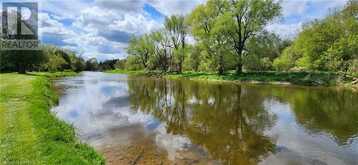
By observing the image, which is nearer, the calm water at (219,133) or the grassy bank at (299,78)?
the calm water at (219,133)

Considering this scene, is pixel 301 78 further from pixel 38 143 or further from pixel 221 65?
pixel 38 143

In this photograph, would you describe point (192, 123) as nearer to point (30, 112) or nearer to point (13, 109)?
point (30, 112)

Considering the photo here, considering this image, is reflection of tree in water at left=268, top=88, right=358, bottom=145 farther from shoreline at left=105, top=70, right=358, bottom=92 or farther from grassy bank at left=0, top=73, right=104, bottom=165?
shoreline at left=105, top=70, right=358, bottom=92

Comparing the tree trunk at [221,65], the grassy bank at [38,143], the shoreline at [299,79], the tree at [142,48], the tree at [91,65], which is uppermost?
the tree at [142,48]

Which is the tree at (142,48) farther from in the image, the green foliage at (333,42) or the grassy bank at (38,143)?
the grassy bank at (38,143)

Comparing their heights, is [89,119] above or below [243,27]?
below

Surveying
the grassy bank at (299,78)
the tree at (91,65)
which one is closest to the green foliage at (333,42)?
the grassy bank at (299,78)

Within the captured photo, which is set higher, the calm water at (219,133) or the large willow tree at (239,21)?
the large willow tree at (239,21)

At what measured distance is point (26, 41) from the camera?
5022 centimetres

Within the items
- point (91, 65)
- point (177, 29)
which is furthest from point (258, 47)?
point (91, 65)

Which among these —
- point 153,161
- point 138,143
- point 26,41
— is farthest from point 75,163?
point 26,41

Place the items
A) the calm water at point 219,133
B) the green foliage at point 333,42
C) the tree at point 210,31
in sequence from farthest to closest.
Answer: the tree at point 210,31 → the green foliage at point 333,42 → the calm water at point 219,133

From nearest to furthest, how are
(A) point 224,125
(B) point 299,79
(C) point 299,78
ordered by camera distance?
(A) point 224,125 → (B) point 299,79 → (C) point 299,78

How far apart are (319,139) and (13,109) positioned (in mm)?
12149
